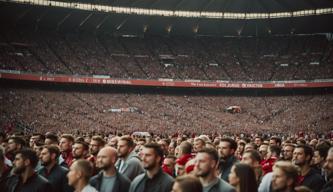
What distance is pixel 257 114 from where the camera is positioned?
45719mm

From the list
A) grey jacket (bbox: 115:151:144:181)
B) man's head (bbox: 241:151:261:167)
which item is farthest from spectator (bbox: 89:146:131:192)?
man's head (bbox: 241:151:261:167)

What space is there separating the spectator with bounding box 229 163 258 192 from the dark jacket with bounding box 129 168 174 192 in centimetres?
91

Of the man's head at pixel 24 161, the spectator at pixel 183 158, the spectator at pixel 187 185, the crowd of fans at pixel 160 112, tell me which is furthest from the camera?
the crowd of fans at pixel 160 112

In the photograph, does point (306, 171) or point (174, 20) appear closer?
point (306, 171)

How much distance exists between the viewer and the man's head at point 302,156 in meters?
7.33

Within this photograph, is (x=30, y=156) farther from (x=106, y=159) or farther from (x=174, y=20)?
(x=174, y=20)

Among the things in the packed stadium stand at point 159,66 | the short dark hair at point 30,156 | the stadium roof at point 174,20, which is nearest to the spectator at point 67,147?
the short dark hair at point 30,156

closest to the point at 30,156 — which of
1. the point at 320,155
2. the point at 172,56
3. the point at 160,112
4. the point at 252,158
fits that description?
the point at 252,158

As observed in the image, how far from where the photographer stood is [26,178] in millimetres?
6305

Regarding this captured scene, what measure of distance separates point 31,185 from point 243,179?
9.93ft

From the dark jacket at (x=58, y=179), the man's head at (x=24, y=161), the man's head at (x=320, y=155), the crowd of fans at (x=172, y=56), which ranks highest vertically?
the crowd of fans at (x=172, y=56)

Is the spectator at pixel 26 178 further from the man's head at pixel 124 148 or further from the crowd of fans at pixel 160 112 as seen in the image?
the crowd of fans at pixel 160 112

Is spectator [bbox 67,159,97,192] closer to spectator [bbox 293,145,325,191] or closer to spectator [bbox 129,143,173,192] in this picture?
spectator [bbox 129,143,173,192]

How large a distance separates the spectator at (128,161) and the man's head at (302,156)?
8.85 ft
